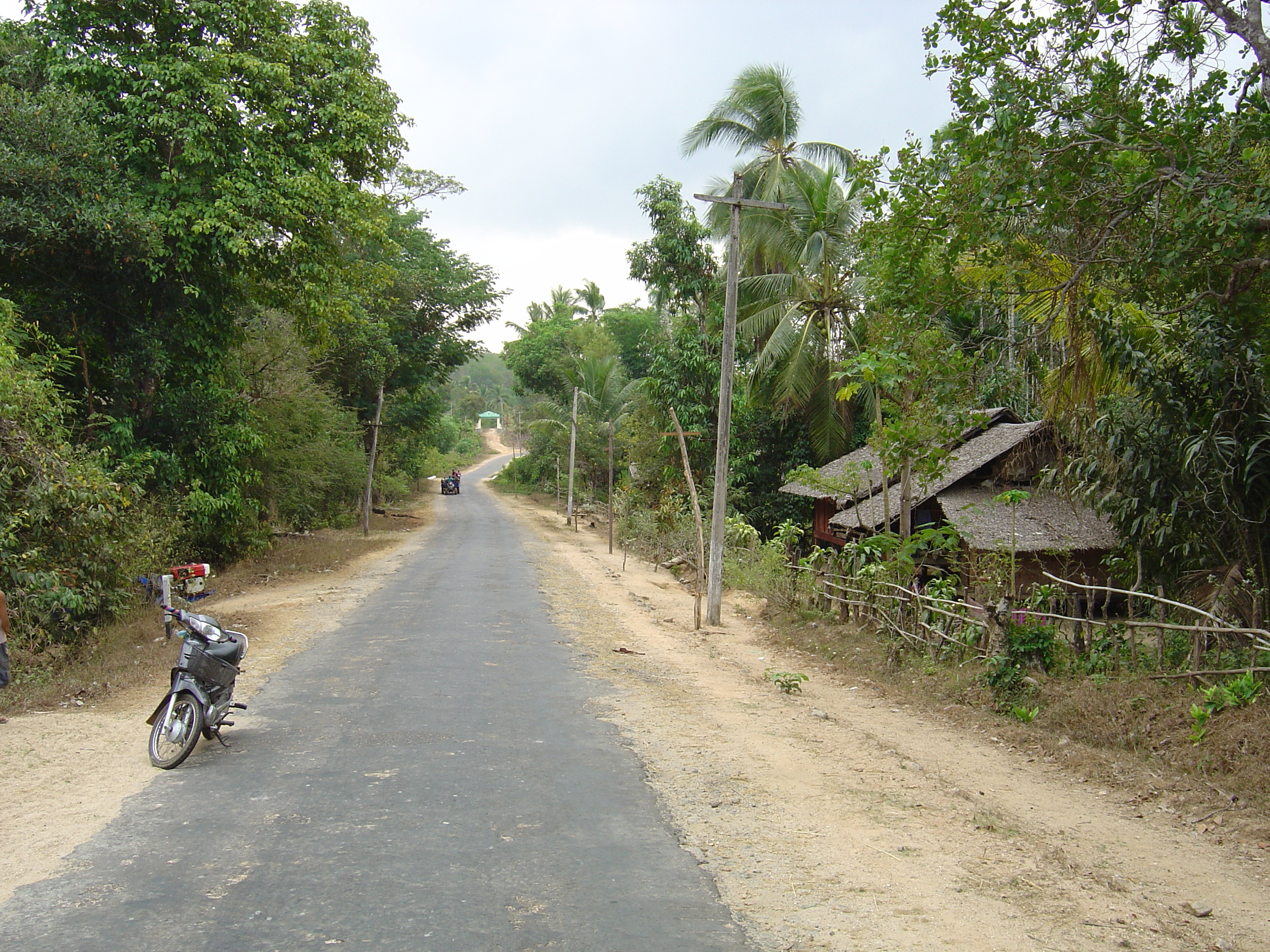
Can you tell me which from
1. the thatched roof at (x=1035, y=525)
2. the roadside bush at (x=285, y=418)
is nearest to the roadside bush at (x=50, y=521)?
the roadside bush at (x=285, y=418)

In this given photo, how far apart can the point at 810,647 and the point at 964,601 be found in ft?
8.96

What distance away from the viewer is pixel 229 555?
20.0m

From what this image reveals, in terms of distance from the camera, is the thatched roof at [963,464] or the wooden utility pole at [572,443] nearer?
the thatched roof at [963,464]

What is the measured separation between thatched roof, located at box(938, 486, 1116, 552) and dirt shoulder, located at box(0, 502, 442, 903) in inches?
414

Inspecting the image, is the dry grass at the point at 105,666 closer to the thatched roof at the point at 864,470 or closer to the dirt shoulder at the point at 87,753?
the dirt shoulder at the point at 87,753

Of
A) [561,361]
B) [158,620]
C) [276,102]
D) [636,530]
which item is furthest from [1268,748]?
[561,361]

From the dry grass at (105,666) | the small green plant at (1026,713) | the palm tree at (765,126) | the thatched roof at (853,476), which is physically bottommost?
the dry grass at (105,666)

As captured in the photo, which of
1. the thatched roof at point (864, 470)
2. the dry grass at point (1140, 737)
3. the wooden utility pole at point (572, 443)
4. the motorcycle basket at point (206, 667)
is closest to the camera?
the dry grass at point (1140, 737)

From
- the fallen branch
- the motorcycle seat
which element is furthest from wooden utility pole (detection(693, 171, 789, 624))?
the motorcycle seat

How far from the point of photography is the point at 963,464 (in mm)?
18438

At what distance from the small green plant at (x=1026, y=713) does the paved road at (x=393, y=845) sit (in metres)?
3.46

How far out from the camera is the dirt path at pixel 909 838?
427cm

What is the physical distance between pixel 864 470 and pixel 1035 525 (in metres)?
3.17

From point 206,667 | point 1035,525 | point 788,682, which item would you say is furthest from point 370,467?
point 206,667
